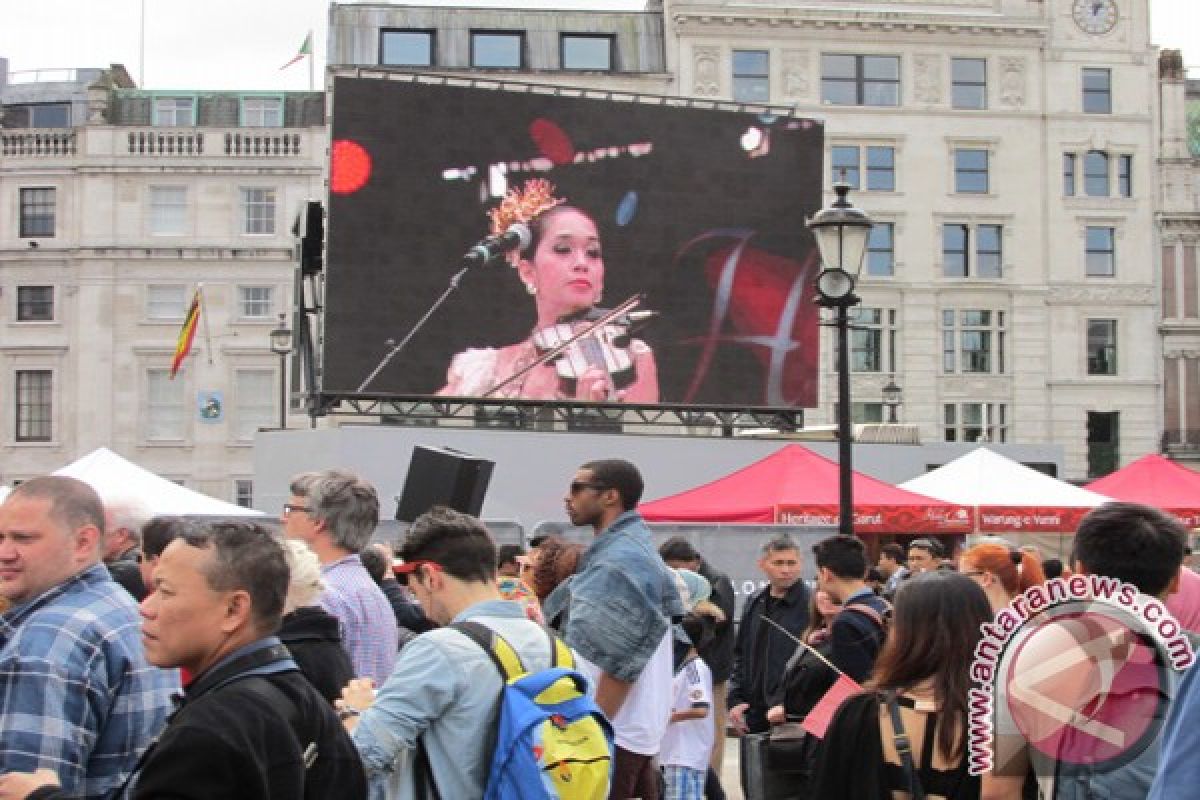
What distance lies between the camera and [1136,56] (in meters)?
50.0

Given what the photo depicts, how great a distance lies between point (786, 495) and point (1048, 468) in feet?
55.5

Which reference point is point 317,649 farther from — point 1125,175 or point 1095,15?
point 1095,15

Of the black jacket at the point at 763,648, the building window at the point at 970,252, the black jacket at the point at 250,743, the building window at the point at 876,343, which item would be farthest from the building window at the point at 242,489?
the black jacket at the point at 250,743

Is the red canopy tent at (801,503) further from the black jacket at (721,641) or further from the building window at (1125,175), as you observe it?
the building window at (1125,175)

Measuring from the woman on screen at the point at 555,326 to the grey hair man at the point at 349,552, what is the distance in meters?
21.7

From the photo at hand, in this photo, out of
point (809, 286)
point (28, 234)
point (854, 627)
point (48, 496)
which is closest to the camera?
point (48, 496)

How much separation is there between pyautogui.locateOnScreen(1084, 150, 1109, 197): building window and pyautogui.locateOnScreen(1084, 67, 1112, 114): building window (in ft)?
4.38

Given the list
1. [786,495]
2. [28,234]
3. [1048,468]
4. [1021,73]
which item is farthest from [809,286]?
[28,234]

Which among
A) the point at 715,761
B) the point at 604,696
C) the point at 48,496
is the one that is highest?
the point at 48,496

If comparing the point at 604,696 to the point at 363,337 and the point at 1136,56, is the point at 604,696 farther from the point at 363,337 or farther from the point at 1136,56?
the point at 1136,56

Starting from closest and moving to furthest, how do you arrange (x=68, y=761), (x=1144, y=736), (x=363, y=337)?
(x=1144, y=736) → (x=68, y=761) → (x=363, y=337)

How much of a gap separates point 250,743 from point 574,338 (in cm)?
2568

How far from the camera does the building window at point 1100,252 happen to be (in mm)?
49531

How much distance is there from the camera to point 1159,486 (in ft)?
74.6
